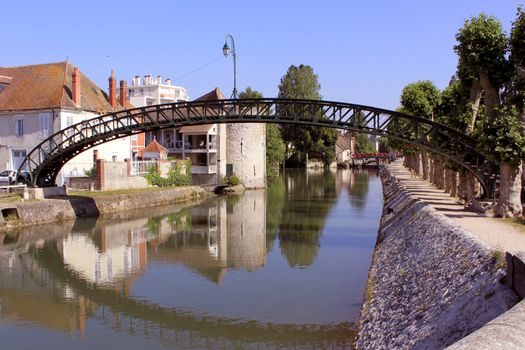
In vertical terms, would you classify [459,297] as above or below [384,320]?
above

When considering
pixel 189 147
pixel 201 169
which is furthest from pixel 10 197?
pixel 189 147

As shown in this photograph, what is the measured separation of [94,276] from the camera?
20.1 metres

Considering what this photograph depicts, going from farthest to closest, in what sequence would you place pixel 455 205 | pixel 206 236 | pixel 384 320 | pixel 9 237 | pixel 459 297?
pixel 206 236 → pixel 9 237 → pixel 455 205 → pixel 384 320 → pixel 459 297

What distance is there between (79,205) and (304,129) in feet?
201

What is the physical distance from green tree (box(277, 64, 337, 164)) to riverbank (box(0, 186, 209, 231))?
164 ft

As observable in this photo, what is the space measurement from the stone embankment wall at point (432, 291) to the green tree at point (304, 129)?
75.0m

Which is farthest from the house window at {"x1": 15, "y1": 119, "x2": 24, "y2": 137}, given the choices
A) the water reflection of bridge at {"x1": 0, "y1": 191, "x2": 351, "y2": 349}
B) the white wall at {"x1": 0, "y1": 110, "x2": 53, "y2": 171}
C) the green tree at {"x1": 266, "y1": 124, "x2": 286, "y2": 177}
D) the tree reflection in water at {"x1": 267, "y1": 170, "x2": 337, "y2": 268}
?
the green tree at {"x1": 266, "y1": 124, "x2": 286, "y2": 177}

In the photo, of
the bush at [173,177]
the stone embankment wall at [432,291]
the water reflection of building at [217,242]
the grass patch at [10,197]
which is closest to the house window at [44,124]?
the bush at [173,177]

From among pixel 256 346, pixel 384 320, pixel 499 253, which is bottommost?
pixel 256 346

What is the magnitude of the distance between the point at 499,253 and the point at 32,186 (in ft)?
93.1

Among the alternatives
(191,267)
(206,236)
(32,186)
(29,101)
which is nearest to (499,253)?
(191,267)

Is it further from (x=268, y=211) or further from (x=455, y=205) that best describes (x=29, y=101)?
(x=455, y=205)

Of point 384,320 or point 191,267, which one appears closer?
point 384,320

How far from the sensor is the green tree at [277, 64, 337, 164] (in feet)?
302
